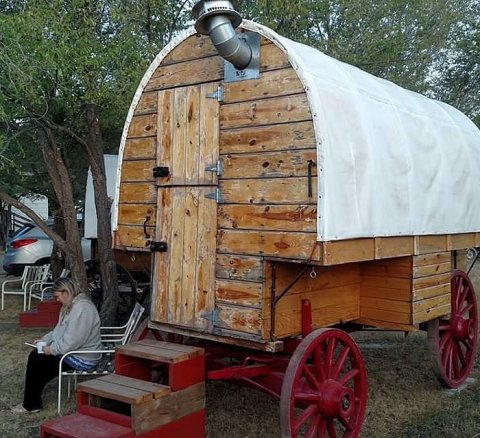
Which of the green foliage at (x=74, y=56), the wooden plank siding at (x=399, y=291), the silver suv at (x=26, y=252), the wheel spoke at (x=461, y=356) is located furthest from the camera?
the silver suv at (x=26, y=252)

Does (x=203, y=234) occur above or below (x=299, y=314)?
above

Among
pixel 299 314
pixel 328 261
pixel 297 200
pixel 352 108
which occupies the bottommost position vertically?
pixel 299 314

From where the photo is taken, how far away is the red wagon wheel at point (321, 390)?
410 centimetres

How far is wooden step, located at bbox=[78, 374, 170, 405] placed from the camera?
13.1 ft

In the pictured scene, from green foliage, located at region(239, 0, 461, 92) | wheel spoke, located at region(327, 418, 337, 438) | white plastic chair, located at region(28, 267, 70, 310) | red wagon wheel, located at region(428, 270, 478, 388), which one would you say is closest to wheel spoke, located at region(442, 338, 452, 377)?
red wagon wheel, located at region(428, 270, 478, 388)

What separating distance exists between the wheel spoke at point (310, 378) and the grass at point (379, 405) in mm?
899

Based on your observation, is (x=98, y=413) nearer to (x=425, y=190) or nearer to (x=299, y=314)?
(x=299, y=314)

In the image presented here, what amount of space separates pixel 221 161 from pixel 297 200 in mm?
797

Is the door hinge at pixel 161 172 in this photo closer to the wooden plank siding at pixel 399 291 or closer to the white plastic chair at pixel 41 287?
the wooden plank siding at pixel 399 291

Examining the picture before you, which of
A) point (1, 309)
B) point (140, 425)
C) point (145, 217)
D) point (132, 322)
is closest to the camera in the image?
point (140, 425)

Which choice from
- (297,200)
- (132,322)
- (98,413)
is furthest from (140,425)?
(132,322)

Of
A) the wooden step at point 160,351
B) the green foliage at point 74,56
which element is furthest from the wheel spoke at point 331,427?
the green foliage at point 74,56

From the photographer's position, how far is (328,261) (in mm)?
4055

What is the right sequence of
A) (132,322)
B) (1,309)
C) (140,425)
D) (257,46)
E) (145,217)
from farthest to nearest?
(1,309)
(132,322)
(145,217)
(257,46)
(140,425)
